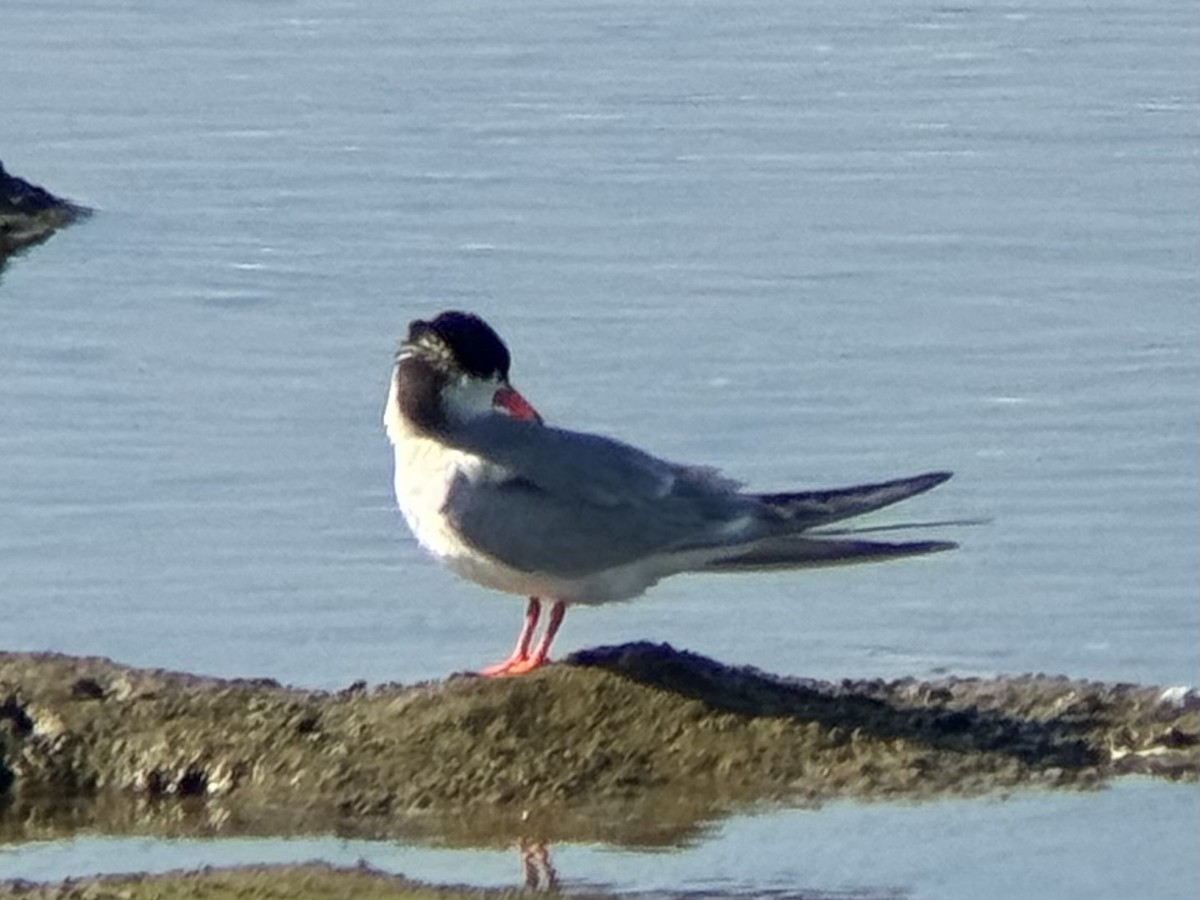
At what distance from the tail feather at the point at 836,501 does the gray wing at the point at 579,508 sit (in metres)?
0.08

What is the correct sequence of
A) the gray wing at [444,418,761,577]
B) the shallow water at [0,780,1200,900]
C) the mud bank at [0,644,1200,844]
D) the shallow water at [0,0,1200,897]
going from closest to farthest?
the shallow water at [0,780,1200,900] → the mud bank at [0,644,1200,844] → the gray wing at [444,418,761,577] → the shallow water at [0,0,1200,897]

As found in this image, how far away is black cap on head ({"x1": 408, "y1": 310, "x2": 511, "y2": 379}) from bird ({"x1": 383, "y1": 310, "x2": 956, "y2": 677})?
21 centimetres

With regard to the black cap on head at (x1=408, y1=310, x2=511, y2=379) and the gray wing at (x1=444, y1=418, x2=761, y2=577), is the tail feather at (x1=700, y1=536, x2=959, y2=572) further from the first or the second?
the black cap on head at (x1=408, y1=310, x2=511, y2=379)

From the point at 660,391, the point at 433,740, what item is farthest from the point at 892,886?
the point at 660,391

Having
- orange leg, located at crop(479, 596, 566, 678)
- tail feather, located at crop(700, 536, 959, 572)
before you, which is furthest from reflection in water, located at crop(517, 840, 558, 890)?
tail feather, located at crop(700, 536, 959, 572)

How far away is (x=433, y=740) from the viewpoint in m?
8.39

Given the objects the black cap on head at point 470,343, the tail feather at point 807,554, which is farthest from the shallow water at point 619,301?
the black cap on head at point 470,343

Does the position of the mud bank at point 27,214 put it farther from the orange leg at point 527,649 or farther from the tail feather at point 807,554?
the tail feather at point 807,554

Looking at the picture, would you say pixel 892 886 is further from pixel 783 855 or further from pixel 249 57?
pixel 249 57

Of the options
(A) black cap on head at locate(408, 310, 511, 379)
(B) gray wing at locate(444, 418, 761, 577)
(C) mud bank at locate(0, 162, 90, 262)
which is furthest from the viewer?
(C) mud bank at locate(0, 162, 90, 262)

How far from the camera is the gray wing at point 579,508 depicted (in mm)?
8789

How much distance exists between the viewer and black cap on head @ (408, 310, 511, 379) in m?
9.20

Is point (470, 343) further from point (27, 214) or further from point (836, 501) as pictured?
point (27, 214)

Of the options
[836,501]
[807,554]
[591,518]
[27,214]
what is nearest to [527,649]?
[591,518]
